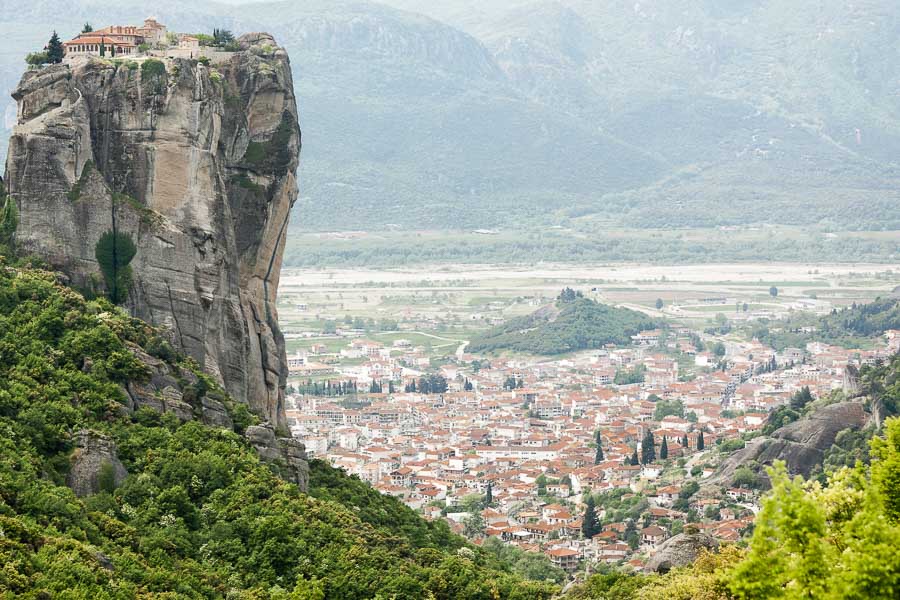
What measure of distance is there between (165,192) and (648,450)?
5355cm

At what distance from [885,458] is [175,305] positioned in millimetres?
24609

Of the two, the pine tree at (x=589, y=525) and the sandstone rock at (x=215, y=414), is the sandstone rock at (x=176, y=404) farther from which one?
the pine tree at (x=589, y=525)

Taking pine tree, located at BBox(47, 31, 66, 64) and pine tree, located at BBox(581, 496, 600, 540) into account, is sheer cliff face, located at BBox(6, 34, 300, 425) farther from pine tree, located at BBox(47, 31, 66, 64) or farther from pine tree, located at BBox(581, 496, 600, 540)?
pine tree, located at BBox(581, 496, 600, 540)

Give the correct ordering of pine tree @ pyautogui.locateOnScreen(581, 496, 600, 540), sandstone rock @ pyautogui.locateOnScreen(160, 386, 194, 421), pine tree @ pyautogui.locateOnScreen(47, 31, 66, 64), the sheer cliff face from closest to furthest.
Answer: sandstone rock @ pyautogui.locateOnScreen(160, 386, 194, 421) → the sheer cliff face → pine tree @ pyautogui.locateOnScreen(47, 31, 66, 64) → pine tree @ pyautogui.locateOnScreen(581, 496, 600, 540)

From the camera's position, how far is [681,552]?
4375 cm

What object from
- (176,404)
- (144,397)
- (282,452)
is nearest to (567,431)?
(282,452)

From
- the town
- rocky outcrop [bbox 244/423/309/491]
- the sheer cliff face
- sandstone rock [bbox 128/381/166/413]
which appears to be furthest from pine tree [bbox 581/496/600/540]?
sandstone rock [bbox 128/381/166/413]

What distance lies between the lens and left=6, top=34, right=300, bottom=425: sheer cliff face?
150ft

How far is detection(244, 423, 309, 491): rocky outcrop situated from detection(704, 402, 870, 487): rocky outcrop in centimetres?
3724

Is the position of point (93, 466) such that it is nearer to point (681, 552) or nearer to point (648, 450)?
point (681, 552)

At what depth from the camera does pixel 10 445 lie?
3709 cm

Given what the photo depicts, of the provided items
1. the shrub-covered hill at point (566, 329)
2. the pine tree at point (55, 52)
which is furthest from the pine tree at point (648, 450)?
the shrub-covered hill at point (566, 329)

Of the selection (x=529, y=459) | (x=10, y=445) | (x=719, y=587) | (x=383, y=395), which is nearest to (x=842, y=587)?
(x=719, y=587)

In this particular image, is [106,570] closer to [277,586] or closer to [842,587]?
[277,586]
